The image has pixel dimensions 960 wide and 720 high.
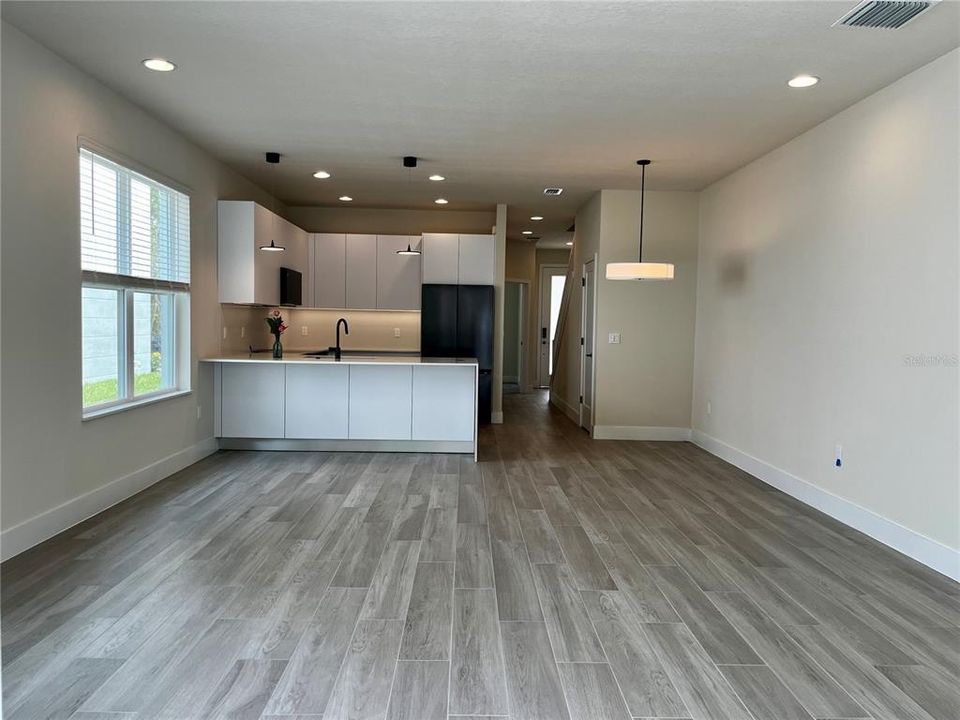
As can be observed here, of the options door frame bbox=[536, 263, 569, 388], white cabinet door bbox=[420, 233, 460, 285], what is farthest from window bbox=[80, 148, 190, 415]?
door frame bbox=[536, 263, 569, 388]

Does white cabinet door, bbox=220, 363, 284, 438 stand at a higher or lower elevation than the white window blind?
lower

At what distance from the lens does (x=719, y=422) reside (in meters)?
6.23

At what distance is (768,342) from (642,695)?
3867mm

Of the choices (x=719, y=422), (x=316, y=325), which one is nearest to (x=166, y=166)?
(x=316, y=325)

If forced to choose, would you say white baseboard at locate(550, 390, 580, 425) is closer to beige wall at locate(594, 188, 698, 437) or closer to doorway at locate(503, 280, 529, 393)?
beige wall at locate(594, 188, 698, 437)

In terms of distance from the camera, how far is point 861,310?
13.2ft

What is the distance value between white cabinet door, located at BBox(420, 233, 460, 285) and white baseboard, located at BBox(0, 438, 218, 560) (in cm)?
351

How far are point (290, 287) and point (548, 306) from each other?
624 cm

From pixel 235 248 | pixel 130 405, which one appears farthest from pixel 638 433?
pixel 130 405

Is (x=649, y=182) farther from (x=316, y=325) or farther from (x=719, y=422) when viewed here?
(x=316, y=325)

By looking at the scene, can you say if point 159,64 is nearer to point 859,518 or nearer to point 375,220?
point 375,220

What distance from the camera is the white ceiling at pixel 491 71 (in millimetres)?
2998

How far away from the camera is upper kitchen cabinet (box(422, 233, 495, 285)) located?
769 cm

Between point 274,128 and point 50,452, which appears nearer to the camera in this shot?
point 50,452
